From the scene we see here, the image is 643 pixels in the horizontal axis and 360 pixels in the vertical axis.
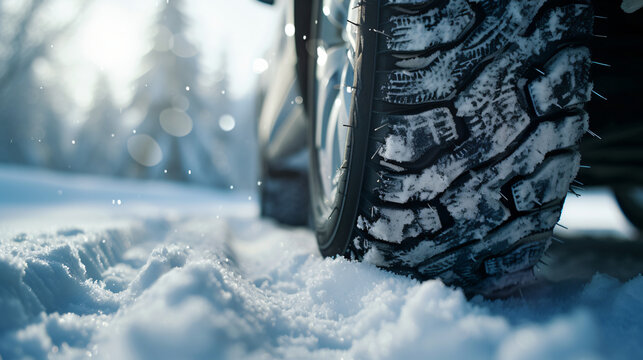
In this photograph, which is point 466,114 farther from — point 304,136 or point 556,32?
point 304,136

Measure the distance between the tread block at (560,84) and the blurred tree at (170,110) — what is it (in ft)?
57.6

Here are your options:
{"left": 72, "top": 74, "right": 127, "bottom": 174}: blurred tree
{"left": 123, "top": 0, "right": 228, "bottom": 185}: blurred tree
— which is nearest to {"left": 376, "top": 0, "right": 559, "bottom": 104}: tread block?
{"left": 123, "top": 0, "right": 228, "bottom": 185}: blurred tree

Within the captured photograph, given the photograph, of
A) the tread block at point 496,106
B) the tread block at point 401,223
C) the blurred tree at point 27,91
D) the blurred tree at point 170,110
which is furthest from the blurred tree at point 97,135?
the tread block at point 496,106

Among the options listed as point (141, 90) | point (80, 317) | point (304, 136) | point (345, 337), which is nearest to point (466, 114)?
point (345, 337)

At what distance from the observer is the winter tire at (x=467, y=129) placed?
1.95 ft

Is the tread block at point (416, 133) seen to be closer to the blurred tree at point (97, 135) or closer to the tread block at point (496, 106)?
the tread block at point (496, 106)

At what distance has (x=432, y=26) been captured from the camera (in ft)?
1.97

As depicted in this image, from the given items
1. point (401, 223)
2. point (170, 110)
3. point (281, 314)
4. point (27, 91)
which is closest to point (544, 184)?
point (401, 223)

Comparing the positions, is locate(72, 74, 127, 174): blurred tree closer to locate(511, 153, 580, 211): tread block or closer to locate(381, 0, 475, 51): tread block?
locate(381, 0, 475, 51): tread block

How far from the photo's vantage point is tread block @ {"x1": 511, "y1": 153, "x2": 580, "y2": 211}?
2.04 ft

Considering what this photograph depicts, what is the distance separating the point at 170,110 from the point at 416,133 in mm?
17911

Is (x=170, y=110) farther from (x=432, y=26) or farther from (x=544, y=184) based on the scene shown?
(x=544, y=184)

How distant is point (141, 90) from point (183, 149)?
11.2 ft

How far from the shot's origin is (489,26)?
589mm
